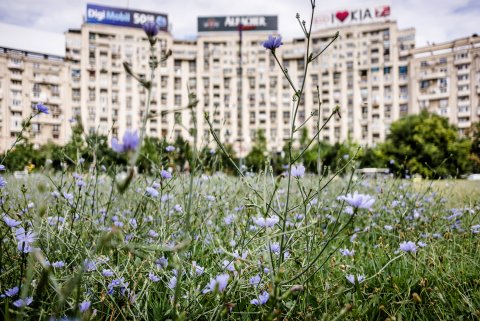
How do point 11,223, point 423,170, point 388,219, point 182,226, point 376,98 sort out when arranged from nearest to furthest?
point 11,223 → point 182,226 → point 388,219 → point 423,170 → point 376,98

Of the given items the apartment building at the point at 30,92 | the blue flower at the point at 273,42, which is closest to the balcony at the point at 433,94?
the apartment building at the point at 30,92

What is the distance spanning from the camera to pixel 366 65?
47969 mm

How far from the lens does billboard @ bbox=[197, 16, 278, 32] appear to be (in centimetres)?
5269

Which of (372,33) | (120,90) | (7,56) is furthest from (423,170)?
(7,56)

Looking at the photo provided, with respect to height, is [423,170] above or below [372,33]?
below

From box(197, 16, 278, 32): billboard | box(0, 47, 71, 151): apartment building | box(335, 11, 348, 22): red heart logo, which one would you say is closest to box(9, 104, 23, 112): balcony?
box(0, 47, 71, 151): apartment building

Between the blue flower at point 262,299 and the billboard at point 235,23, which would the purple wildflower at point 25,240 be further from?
the billboard at point 235,23

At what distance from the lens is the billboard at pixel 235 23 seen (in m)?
52.7

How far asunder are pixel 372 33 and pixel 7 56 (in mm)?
47936

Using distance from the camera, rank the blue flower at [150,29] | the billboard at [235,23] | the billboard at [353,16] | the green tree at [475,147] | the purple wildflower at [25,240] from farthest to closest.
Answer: the billboard at [235,23]
the billboard at [353,16]
the green tree at [475,147]
the purple wildflower at [25,240]
the blue flower at [150,29]

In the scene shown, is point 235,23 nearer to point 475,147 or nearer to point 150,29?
point 475,147

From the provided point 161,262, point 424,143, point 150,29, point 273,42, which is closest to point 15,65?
point 424,143

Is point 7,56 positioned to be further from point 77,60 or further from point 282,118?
point 282,118

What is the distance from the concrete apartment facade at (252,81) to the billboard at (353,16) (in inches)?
61.7
